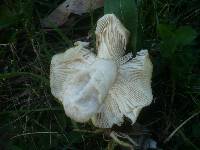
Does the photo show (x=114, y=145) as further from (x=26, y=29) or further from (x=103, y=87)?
(x=26, y=29)

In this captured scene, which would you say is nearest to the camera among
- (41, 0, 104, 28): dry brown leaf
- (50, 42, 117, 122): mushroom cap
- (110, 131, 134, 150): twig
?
(50, 42, 117, 122): mushroom cap

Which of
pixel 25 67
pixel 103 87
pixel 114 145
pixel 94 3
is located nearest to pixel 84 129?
pixel 114 145

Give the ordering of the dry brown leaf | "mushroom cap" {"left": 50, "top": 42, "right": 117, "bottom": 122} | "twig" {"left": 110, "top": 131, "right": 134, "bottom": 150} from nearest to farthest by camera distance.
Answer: "mushroom cap" {"left": 50, "top": 42, "right": 117, "bottom": 122}
"twig" {"left": 110, "top": 131, "right": 134, "bottom": 150}
the dry brown leaf

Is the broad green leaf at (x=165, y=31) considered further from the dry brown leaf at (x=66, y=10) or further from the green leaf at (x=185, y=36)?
the dry brown leaf at (x=66, y=10)

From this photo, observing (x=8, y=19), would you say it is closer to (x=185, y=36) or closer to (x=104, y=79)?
(x=104, y=79)

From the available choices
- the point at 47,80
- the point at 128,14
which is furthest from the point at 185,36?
the point at 47,80

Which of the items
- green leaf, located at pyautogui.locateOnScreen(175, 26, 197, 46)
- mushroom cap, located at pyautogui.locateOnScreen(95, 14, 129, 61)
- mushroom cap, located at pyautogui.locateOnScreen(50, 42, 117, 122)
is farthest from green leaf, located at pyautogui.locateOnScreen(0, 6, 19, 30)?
green leaf, located at pyautogui.locateOnScreen(175, 26, 197, 46)

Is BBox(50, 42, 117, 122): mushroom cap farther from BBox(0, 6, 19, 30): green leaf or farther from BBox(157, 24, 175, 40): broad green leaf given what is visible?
BBox(0, 6, 19, 30): green leaf

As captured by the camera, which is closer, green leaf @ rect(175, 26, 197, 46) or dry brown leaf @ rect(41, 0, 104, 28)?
green leaf @ rect(175, 26, 197, 46)
